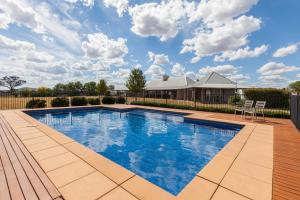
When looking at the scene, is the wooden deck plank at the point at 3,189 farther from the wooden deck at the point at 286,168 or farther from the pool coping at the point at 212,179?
the wooden deck at the point at 286,168

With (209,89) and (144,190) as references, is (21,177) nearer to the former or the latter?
(144,190)

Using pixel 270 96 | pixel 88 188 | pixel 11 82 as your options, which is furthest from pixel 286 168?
pixel 11 82

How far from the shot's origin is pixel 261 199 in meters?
2.01

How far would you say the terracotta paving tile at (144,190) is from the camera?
2.02 meters

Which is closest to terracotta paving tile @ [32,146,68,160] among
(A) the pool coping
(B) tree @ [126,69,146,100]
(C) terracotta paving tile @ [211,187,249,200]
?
(A) the pool coping

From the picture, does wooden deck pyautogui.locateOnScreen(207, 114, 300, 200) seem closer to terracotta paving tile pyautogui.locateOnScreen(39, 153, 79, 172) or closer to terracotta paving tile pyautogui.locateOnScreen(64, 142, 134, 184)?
terracotta paving tile pyautogui.locateOnScreen(64, 142, 134, 184)

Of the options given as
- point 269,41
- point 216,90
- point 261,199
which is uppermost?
point 269,41

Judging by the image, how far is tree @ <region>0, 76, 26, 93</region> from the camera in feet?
200

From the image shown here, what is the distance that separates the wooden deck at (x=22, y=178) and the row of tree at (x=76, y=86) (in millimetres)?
11874

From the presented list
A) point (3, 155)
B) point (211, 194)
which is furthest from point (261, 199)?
point (3, 155)

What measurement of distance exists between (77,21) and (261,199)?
41.7 ft

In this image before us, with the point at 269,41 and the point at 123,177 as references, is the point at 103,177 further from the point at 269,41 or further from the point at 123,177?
the point at 269,41

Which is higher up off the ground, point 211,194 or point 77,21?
point 77,21

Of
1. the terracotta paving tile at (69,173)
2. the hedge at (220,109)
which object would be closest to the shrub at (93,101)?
the hedge at (220,109)
